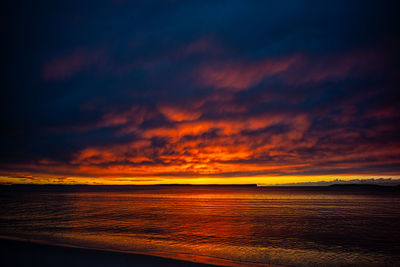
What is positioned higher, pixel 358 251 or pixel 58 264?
pixel 58 264

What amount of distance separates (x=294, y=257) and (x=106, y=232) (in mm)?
18184

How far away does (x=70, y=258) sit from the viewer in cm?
1434

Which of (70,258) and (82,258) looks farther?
(82,258)

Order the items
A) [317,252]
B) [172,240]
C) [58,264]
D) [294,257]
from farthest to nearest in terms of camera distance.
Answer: [172,240]
[317,252]
[294,257]
[58,264]

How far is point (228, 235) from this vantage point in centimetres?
2534

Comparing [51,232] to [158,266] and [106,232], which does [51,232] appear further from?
[158,266]

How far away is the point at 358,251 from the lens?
19875 mm

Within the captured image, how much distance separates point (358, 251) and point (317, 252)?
3.57m

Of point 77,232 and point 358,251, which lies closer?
point 358,251

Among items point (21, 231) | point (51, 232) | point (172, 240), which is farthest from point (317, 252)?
point (21, 231)

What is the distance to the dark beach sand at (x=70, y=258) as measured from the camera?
43.8ft

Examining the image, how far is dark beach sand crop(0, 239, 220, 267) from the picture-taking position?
13.4 m

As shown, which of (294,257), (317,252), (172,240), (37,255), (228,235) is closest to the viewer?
(37,255)

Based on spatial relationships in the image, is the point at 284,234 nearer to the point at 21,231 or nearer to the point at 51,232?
the point at 51,232
